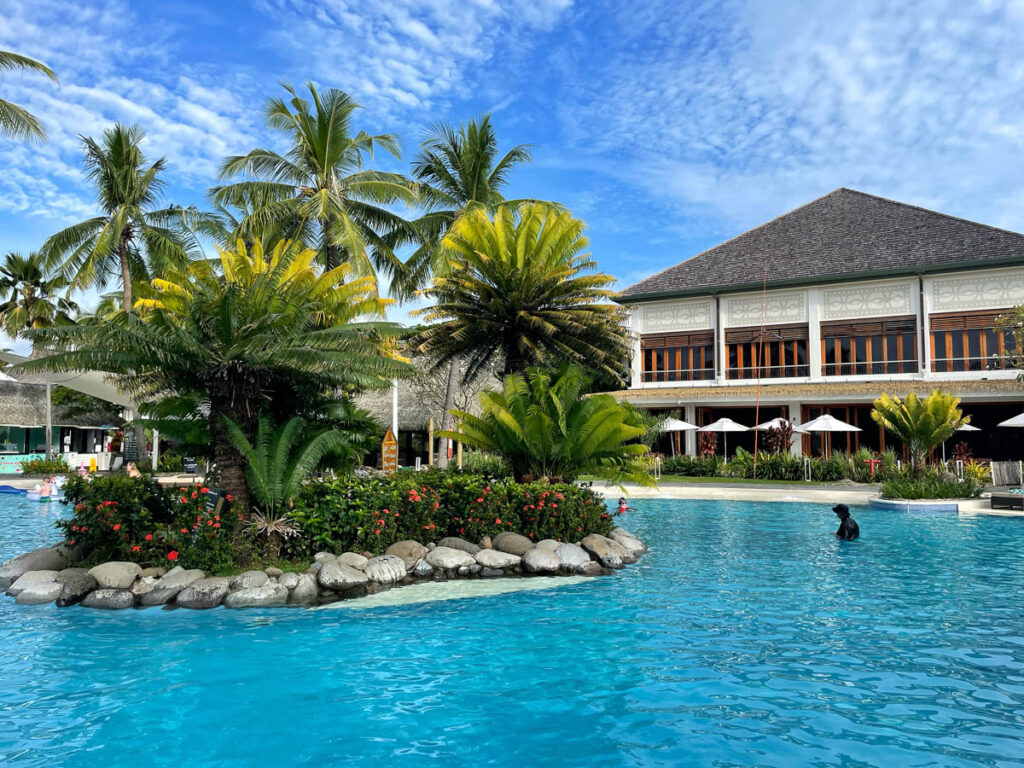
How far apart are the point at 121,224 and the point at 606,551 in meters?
20.5

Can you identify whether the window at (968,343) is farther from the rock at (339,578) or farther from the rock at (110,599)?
the rock at (110,599)

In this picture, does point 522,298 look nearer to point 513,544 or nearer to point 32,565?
point 513,544

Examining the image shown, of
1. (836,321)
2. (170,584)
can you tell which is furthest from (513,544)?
(836,321)

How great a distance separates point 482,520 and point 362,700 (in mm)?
6056

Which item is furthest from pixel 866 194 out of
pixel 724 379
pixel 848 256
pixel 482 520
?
pixel 482 520

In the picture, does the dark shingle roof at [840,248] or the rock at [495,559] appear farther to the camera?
the dark shingle roof at [840,248]

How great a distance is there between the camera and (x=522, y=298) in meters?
15.1

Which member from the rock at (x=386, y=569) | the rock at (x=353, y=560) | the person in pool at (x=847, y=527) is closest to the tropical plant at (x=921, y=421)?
the person in pool at (x=847, y=527)

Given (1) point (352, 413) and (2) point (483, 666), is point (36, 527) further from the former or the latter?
(2) point (483, 666)

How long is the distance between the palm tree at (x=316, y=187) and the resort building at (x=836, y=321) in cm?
1522

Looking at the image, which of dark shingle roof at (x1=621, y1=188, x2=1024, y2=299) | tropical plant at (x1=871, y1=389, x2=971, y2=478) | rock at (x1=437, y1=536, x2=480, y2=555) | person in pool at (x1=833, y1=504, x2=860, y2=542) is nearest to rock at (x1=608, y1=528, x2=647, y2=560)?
rock at (x1=437, y1=536, x2=480, y2=555)

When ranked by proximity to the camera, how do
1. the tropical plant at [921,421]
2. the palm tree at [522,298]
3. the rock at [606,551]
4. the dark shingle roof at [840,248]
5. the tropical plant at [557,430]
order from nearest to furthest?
the rock at [606,551], the tropical plant at [557,430], the palm tree at [522,298], the tropical plant at [921,421], the dark shingle roof at [840,248]

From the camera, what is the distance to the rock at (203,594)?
9102mm

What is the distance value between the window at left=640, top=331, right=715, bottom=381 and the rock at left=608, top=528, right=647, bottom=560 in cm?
2195
